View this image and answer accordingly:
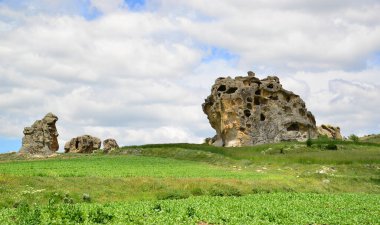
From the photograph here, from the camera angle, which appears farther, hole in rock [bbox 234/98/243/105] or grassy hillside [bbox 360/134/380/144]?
grassy hillside [bbox 360/134/380/144]

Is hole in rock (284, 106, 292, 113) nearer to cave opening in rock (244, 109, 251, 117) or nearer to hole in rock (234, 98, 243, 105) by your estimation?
cave opening in rock (244, 109, 251, 117)

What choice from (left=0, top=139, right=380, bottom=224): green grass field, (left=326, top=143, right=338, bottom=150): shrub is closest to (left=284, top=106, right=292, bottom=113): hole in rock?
(left=326, top=143, right=338, bottom=150): shrub

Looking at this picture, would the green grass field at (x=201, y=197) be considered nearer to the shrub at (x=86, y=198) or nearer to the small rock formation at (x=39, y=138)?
the shrub at (x=86, y=198)

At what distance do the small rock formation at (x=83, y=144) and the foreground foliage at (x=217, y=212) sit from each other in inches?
3164

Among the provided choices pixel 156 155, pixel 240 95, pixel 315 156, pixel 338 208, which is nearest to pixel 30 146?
pixel 156 155

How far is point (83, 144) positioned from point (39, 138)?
21.3 meters

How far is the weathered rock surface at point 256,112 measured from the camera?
4003 inches

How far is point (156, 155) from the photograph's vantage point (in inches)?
3356

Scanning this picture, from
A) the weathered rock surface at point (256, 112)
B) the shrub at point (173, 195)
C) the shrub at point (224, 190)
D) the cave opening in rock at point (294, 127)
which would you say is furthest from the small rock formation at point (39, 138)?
the shrub at point (173, 195)

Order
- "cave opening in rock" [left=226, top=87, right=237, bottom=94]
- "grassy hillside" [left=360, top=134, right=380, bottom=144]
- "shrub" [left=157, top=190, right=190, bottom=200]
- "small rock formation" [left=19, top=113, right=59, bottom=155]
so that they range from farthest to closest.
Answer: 1. "grassy hillside" [left=360, top=134, right=380, bottom=144]
2. "cave opening in rock" [left=226, top=87, right=237, bottom=94]
3. "small rock formation" [left=19, top=113, right=59, bottom=155]
4. "shrub" [left=157, top=190, right=190, bottom=200]

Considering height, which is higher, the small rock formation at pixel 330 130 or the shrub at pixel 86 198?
the small rock formation at pixel 330 130

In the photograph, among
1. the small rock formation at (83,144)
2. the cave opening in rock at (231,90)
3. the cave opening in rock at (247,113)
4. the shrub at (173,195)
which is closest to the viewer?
the shrub at (173,195)

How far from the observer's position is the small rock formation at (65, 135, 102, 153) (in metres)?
111

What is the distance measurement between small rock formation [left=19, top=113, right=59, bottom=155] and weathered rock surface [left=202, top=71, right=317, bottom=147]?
3530 centimetres
